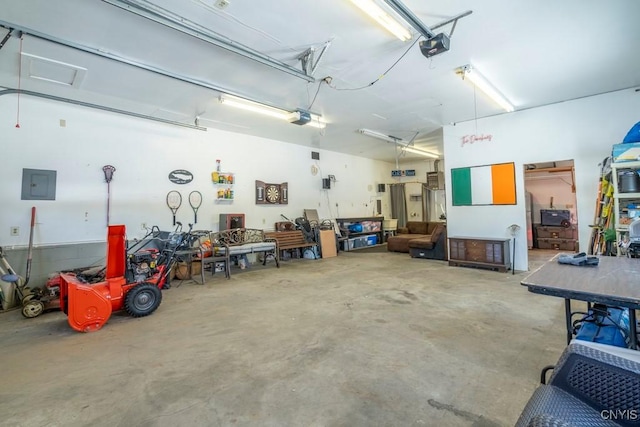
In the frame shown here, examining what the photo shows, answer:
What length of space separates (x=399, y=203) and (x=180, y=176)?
823 cm

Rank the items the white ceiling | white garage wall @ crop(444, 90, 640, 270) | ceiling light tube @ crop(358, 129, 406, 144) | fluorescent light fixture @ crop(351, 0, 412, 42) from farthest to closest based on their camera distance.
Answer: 1. ceiling light tube @ crop(358, 129, 406, 144)
2. white garage wall @ crop(444, 90, 640, 270)
3. the white ceiling
4. fluorescent light fixture @ crop(351, 0, 412, 42)

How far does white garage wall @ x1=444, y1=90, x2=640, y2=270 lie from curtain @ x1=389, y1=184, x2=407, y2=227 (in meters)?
4.80

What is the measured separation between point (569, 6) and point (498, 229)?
4132 millimetres

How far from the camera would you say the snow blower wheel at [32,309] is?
3520 mm

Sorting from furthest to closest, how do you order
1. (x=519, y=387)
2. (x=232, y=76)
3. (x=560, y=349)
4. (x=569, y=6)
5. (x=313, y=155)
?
(x=313, y=155), (x=232, y=76), (x=569, y=6), (x=560, y=349), (x=519, y=387)

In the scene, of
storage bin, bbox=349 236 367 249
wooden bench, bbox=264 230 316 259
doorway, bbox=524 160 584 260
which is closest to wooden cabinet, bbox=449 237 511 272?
wooden bench, bbox=264 230 316 259

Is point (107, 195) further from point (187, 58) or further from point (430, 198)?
point (430, 198)

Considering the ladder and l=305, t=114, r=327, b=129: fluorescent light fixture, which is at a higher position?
l=305, t=114, r=327, b=129: fluorescent light fixture

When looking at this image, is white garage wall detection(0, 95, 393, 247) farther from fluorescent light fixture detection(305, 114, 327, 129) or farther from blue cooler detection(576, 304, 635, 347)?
blue cooler detection(576, 304, 635, 347)

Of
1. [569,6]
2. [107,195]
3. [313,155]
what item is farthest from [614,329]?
[313,155]

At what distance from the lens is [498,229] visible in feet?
19.2

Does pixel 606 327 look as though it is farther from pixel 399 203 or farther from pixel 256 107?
pixel 399 203

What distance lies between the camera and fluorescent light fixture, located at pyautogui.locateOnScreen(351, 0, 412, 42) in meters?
2.53

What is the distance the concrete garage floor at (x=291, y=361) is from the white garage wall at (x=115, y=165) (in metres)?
1.71
